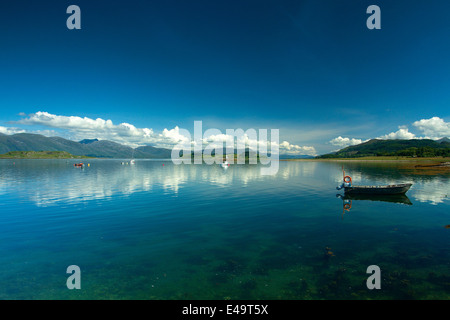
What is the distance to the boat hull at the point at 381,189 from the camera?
1779 inches

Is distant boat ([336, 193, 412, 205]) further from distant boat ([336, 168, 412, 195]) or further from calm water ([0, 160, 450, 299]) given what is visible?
calm water ([0, 160, 450, 299])

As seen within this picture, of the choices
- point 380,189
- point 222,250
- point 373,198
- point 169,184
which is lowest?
point 373,198

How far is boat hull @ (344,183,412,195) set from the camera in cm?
4519

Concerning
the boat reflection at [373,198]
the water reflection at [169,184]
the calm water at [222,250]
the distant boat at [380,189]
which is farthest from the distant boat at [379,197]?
the calm water at [222,250]

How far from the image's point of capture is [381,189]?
1811 inches

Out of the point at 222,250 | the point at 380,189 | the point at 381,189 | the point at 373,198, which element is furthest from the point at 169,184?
the point at 381,189

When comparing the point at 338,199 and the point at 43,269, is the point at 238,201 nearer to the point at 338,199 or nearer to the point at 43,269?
the point at 338,199

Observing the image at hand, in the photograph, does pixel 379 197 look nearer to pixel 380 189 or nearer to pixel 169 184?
pixel 380 189

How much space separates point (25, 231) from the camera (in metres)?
24.9

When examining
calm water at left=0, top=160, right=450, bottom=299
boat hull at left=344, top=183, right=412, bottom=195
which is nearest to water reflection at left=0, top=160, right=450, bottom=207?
boat hull at left=344, top=183, right=412, bottom=195

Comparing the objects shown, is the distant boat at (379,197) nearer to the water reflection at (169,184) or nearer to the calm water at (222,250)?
the water reflection at (169,184)

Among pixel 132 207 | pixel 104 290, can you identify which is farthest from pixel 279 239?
pixel 132 207

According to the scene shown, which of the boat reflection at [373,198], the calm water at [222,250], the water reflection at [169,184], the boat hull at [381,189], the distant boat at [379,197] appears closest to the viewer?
the calm water at [222,250]

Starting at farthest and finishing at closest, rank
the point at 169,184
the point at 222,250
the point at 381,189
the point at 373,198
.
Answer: the point at 169,184 → the point at 381,189 → the point at 373,198 → the point at 222,250
